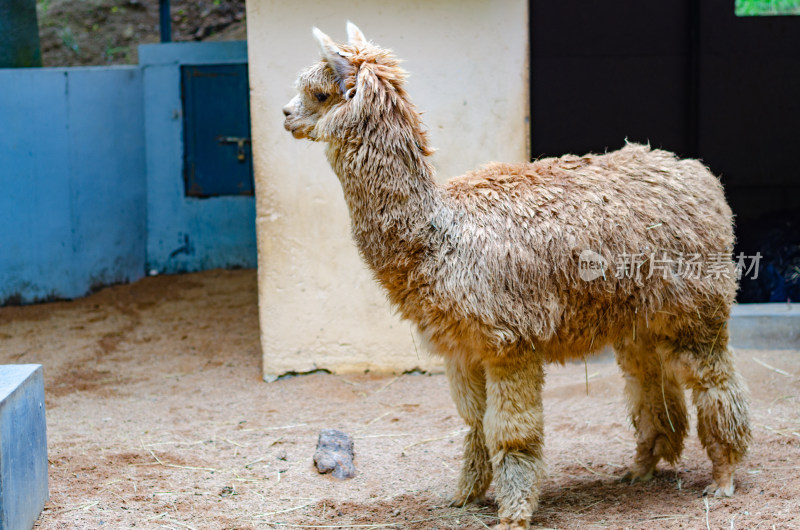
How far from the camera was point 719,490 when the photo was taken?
4.23m

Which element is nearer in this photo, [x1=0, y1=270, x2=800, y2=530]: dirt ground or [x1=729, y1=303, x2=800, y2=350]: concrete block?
[x1=0, y1=270, x2=800, y2=530]: dirt ground

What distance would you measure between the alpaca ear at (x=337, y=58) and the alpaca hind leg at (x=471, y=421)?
1421mm

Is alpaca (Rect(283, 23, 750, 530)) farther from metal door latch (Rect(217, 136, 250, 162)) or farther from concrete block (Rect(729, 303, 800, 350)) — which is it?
metal door latch (Rect(217, 136, 250, 162))

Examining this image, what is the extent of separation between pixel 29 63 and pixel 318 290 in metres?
5.37

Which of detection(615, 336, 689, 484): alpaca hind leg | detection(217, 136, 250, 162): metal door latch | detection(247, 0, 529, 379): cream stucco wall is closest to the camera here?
detection(615, 336, 689, 484): alpaca hind leg

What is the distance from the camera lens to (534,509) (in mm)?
3877

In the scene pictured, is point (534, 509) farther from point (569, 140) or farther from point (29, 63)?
point (29, 63)

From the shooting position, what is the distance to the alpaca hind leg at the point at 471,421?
408 centimetres

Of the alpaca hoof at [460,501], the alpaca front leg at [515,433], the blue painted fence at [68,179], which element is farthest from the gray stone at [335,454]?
the blue painted fence at [68,179]

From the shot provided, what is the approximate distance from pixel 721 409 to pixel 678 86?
4635 mm

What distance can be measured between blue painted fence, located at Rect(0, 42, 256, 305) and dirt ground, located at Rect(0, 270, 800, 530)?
109cm

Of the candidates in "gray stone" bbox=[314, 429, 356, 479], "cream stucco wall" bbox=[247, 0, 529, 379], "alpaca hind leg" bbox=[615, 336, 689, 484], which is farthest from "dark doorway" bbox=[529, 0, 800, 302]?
"gray stone" bbox=[314, 429, 356, 479]

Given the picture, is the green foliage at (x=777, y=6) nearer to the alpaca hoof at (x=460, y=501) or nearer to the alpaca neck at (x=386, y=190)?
the alpaca neck at (x=386, y=190)

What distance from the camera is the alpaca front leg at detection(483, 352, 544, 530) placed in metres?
3.78
